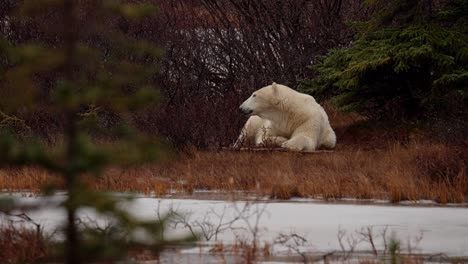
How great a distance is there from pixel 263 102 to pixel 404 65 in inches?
96.3

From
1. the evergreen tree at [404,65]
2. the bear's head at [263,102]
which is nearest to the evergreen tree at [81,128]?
the evergreen tree at [404,65]

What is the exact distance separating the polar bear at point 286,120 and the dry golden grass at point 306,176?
2.06 meters

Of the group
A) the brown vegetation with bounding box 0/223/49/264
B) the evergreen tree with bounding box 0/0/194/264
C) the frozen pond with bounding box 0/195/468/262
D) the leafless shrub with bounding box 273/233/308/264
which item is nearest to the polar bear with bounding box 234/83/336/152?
the frozen pond with bounding box 0/195/468/262

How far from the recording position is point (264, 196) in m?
12.0

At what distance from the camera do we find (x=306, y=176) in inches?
520

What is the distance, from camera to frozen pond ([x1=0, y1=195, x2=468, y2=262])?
8.12m

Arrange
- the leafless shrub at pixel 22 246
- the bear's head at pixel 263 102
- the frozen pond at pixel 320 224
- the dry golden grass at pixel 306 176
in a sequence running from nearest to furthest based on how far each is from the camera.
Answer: the leafless shrub at pixel 22 246, the frozen pond at pixel 320 224, the dry golden grass at pixel 306 176, the bear's head at pixel 263 102

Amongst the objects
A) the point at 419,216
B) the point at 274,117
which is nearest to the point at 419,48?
the point at 274,117

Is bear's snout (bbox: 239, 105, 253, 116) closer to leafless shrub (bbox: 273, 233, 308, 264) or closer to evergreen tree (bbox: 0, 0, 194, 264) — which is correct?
leafless shrub (bbox: 273, 233, 308, 264)

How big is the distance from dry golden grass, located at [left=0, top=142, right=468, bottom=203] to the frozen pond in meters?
0.66

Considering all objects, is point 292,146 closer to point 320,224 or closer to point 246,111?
point 246,111

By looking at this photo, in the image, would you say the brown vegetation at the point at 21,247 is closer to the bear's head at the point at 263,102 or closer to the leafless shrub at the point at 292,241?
the leafless shrub at the point at 292,241

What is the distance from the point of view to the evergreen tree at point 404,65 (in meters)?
17.0

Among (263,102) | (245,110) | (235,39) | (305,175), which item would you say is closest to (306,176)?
(305,175)
